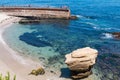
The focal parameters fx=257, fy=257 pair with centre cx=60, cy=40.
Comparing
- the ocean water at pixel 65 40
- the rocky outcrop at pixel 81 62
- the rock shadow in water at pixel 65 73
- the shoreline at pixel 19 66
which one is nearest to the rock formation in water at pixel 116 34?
the ocean water at pixel 65 40

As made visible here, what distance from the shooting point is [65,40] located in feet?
213

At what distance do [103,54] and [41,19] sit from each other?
4465 cm

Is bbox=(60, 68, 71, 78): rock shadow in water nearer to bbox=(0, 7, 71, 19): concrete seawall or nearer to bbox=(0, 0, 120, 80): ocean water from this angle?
bbox=(0, 0, 120, 80): ocean water

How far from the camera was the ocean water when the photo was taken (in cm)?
4744

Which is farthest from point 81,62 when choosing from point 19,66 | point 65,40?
point 65,40

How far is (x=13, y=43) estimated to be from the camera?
60719mm

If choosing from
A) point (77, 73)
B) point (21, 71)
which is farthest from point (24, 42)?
point (77, 73)

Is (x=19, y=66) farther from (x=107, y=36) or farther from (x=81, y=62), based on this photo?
(x=107, y=36)

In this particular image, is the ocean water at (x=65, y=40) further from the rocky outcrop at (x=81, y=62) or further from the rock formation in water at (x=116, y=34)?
the rocky outcrop at (x=81, y=62)

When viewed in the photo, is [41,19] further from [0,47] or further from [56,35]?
[0,47]

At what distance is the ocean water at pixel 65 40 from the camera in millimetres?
47438

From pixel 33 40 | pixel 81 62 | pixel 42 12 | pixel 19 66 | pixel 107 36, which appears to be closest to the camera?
pixel 81 62

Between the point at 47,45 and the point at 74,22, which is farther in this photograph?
A: the point at 74,22

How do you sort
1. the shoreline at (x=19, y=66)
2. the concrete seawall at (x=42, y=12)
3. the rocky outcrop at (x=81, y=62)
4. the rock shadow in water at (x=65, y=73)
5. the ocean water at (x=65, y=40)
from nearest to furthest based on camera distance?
the rocky outcrop at (x=81, y=62) → the shoreline at (x=19, y=66) → the rock shadow in water at (x=65, y=73) → the ocean water at (x=65, y=40) → the concrete seawall at (x=42, y=12)
